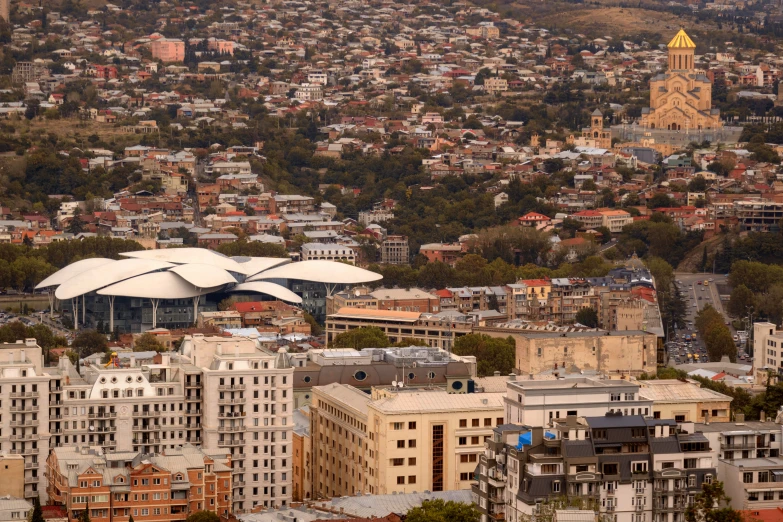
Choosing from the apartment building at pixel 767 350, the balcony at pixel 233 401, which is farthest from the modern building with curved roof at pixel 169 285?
the balcony at pixel 233 401

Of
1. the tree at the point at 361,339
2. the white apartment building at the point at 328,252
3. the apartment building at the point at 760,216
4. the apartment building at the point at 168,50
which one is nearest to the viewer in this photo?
the tree at the point at 361,339

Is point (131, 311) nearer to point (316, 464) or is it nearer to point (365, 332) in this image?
point (365, 332)

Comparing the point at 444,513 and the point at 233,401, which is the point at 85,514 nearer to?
the point at 444,513

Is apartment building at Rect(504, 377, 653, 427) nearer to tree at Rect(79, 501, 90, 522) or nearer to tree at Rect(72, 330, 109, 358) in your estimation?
tree at Rect(79, 501, 90, 522)

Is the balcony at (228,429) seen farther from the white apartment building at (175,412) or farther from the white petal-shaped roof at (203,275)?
the white petal-shaped roof at (203,275)

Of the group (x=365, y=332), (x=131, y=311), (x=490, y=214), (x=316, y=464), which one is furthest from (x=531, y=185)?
(x=316, y=464)
